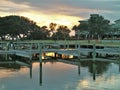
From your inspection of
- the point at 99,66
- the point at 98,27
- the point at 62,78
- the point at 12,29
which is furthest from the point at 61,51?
the point at 12,29

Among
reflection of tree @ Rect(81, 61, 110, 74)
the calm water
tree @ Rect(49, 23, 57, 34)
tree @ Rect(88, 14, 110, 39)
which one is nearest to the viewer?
the calm water

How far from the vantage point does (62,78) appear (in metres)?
30.1

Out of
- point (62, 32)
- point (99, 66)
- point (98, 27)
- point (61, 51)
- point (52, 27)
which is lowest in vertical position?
point (99, 66)

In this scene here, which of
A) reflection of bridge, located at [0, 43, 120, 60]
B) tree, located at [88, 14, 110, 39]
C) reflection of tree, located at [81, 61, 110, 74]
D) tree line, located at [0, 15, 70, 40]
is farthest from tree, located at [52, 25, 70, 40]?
reflection of tree, located at [81, 61, 110, 74]

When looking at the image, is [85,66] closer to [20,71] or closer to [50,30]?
[20,71]

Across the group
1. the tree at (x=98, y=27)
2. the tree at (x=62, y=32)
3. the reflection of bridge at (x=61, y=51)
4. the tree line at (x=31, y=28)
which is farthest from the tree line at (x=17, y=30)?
the reflection of bridge at (x=61, y=51)

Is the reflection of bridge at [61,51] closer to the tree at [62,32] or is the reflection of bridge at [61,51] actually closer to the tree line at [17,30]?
the tree line at [17,30]

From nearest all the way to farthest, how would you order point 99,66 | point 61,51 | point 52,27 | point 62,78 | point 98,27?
point 62,78 → point 99,66 → point 61,51 → point 98,27 → point 52,27

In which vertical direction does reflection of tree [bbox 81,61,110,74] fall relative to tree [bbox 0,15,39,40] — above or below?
below

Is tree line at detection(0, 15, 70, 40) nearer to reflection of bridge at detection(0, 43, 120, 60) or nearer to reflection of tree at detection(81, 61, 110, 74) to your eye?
reflection of bridge at detection(0, 43, 120, 60)

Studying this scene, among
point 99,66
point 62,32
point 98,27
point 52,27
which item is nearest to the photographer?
point 99,66

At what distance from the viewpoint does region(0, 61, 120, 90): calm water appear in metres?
25.7

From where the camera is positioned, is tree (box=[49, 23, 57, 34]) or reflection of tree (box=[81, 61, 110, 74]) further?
tree (box=[49, 23, 57, 34])

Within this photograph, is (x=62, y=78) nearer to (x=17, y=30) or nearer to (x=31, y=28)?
(x=17, y=30)
